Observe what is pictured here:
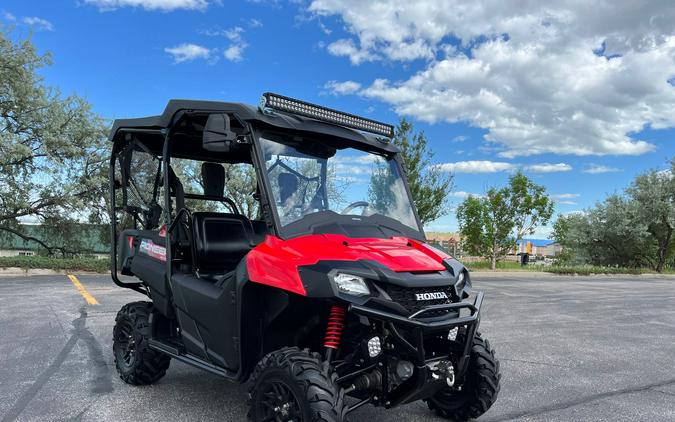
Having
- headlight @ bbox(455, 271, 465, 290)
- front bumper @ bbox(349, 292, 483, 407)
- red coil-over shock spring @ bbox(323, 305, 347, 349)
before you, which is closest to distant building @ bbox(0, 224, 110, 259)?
red coil-over shock spring @ bbox(323, 305, 347, 349)

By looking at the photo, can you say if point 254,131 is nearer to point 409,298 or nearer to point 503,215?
point 409,298

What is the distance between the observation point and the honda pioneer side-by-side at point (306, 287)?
3254mm

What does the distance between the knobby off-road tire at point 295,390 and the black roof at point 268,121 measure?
5.38ft

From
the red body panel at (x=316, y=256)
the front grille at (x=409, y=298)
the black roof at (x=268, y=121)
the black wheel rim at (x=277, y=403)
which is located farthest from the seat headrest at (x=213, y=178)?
the front grille at (x=409, y=298)

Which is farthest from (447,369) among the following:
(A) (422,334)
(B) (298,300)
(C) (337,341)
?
(B) (298,300)

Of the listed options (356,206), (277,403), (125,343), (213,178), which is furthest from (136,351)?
(356,206)

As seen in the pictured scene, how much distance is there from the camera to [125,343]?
541 centimetres

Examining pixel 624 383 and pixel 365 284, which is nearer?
pixel 365 284

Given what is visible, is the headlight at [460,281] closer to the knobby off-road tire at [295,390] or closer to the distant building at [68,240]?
the knobby off-road tire at [295,390]

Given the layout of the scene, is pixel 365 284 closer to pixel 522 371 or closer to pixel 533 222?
pixel 522 371

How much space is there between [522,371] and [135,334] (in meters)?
4.39

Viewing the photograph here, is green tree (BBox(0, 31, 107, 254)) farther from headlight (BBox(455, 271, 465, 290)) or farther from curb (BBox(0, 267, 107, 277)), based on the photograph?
headlight (BBox(455, 271, 465, 290))

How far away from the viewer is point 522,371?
20.3ft

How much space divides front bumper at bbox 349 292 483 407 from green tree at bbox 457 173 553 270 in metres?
26.1
